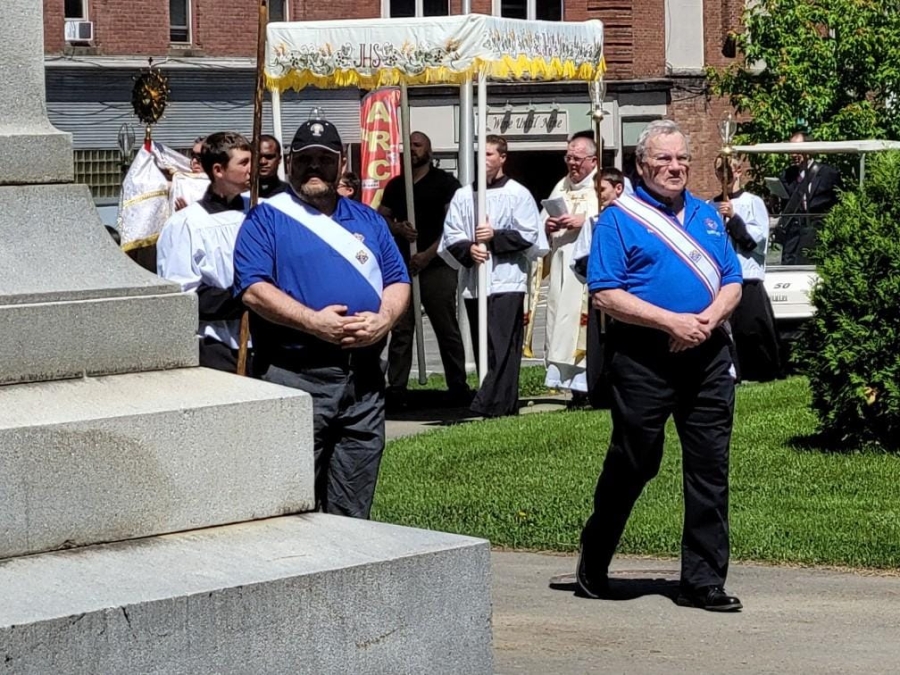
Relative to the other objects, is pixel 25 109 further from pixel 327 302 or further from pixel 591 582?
pixel 591 582

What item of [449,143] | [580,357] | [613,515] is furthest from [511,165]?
[613,515]

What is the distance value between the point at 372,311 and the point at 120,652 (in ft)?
9.28

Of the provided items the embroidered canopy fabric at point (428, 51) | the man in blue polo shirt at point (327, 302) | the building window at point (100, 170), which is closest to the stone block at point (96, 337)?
the man in blue polo shirt at point (327, 302)

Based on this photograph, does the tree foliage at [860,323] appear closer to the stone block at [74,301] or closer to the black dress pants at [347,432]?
the black dress pants at [347,432]

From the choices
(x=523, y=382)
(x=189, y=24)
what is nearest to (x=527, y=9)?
(x=189, y=24)

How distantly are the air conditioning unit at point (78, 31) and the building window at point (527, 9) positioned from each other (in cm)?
863

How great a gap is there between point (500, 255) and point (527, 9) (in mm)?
24417

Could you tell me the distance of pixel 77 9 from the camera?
33281mm

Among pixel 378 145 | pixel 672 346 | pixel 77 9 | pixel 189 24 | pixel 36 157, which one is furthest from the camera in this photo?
pixel 189 24

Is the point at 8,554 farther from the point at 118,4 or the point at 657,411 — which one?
the point at 118,4

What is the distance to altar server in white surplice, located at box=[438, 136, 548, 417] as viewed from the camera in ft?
47.0

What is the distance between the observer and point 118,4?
33688mm

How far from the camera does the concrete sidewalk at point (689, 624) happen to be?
6.71m

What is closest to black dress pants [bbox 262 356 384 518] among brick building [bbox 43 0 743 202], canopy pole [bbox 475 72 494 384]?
canopy pole [bbox 475 72 494 384]
